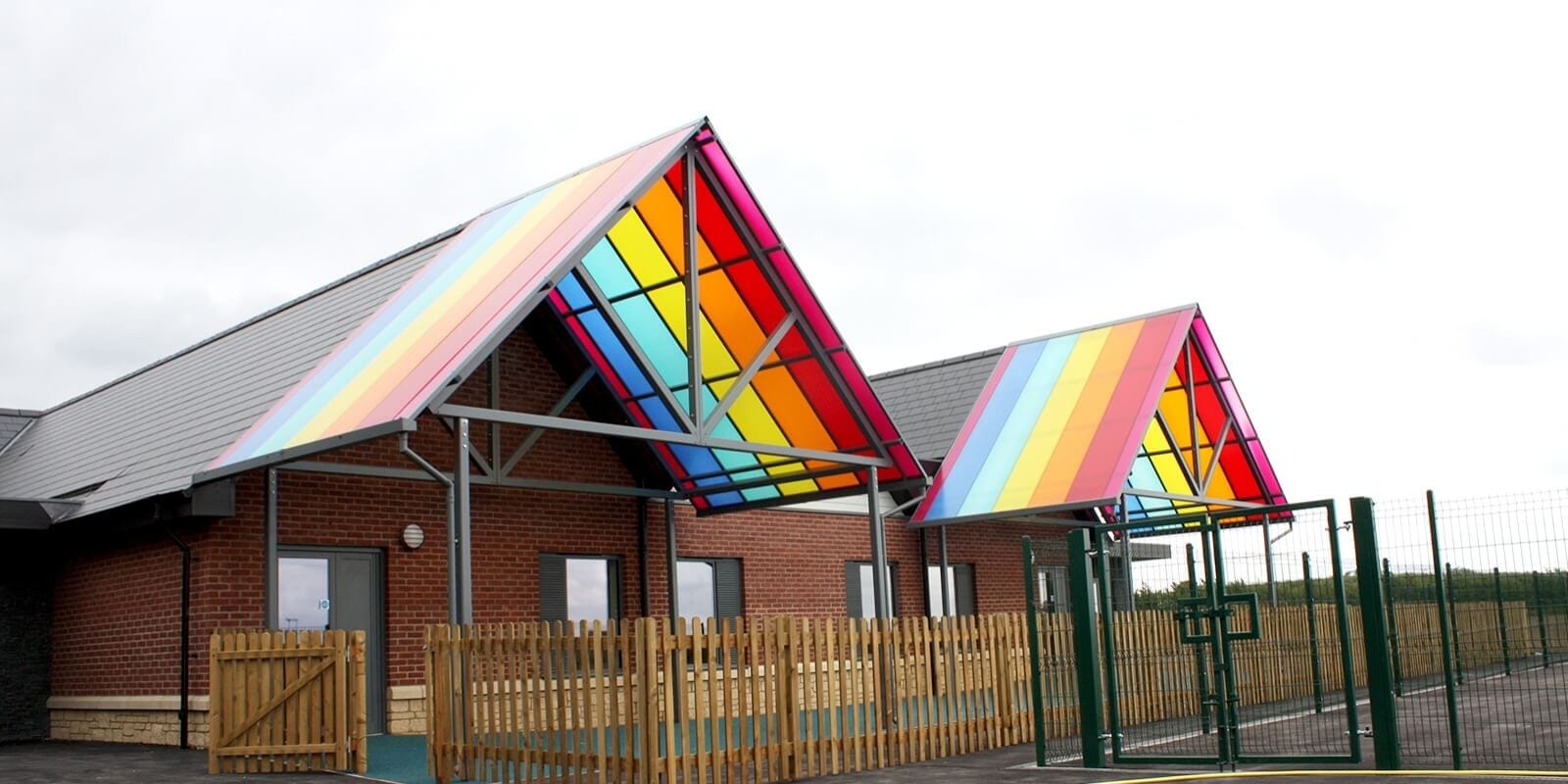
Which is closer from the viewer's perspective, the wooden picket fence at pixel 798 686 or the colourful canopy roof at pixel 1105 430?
the wooden picket fence at pixel 798 686

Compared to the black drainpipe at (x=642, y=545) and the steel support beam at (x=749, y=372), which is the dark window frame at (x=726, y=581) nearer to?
the black drainpipe at (x=642, y=545)

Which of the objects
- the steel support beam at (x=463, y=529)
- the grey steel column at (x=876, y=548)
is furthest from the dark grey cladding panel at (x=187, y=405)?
the grey steel column at (x=876, y=548)

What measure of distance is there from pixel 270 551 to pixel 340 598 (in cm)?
131

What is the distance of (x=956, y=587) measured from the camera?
923 inches

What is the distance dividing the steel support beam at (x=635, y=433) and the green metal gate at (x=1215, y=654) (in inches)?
143

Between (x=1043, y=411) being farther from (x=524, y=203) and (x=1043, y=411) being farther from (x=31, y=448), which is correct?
(x=31, y=448)

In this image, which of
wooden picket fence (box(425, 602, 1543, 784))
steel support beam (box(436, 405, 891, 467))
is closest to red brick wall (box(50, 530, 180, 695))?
steel support beam (box(436, 405, 891, 467))

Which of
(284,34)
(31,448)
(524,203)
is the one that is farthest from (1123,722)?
(31,448)

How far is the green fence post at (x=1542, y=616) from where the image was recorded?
1099 cm

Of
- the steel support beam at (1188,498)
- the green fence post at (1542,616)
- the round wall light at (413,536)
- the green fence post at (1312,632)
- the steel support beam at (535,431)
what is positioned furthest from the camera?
the steel support beam at (1188,498)

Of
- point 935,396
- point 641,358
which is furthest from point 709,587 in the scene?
point 935,396

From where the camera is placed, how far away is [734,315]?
15164mm

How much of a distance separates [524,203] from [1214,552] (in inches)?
361

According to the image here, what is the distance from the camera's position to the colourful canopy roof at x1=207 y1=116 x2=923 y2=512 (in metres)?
12.5
